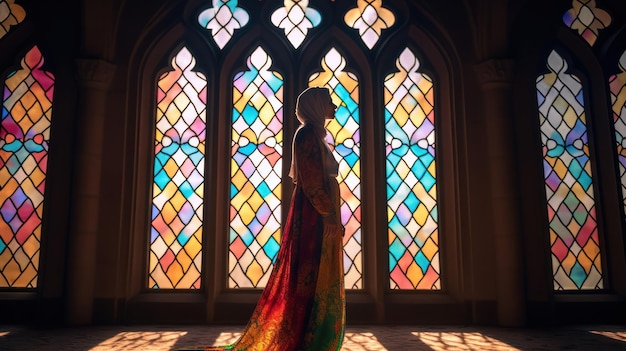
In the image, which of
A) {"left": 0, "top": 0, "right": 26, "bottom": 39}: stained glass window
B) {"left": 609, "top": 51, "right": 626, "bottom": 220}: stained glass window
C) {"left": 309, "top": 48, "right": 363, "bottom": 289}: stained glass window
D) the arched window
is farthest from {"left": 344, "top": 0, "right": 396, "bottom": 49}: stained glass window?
{"left": 0, "top": 0, "right": 26, "bottom": 39}: stained glass window

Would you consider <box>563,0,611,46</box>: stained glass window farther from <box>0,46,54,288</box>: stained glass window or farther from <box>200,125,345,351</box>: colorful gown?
<box>0,46,54,288</box>: stained glass window

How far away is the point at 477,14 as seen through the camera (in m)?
6.39

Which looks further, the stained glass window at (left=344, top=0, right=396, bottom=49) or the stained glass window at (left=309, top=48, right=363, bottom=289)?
the stained glass window at (left=344, top=0, right=396, bottom=49)

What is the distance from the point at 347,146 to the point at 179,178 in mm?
1991

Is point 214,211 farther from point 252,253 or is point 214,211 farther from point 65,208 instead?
point 65,208

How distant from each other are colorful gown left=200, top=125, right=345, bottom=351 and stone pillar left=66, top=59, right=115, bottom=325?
2.90 metres

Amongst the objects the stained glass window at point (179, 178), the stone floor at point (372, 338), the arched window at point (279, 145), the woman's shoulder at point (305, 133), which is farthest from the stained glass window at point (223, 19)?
the woman's shoulder at point (305, 133)

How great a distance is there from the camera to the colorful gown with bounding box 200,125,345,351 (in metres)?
3.20

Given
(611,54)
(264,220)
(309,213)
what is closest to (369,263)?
(264,220)

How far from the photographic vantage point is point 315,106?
3.47m

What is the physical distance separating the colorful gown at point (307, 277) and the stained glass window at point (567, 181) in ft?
13.0

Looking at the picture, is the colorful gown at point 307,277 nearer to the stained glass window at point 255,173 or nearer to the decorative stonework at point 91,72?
the stained glass window at point 255,173

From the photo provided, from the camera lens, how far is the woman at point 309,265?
3.21 meters

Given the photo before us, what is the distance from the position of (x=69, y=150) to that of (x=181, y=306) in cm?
216
